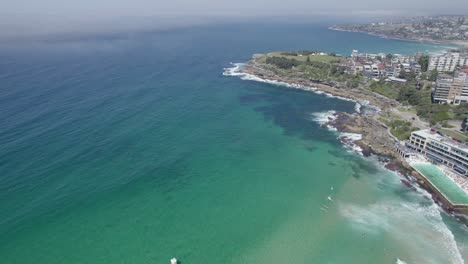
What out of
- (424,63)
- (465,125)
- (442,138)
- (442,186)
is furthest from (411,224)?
(424,63)

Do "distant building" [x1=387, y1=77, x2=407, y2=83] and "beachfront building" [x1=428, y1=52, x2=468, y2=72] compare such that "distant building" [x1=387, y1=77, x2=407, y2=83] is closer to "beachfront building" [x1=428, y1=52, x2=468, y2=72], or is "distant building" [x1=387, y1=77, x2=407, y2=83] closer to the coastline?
the coastline

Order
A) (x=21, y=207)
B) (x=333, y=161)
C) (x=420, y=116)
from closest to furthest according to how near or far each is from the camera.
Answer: (x=21, y=207)
(x=333, y=161)
(x=420, y=116)

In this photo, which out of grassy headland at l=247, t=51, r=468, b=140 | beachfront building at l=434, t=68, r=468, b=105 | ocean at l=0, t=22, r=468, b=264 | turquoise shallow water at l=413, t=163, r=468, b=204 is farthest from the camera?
beachfront building at l=434, t=68, r=468, b=105

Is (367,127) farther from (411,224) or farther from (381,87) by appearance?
(381,87)

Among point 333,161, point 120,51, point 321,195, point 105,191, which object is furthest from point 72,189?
point 120,51

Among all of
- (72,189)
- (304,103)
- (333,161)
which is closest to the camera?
(72,189)

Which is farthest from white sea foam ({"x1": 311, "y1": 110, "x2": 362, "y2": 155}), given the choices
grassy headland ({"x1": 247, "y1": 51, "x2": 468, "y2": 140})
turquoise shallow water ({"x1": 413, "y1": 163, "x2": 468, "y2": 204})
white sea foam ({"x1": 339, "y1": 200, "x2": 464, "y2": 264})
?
white sea foam ({"x1": 339, "y1": 200, "x2": 464, "y2": 264})

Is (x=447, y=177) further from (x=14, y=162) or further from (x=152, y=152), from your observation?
(x=14, y=162)
